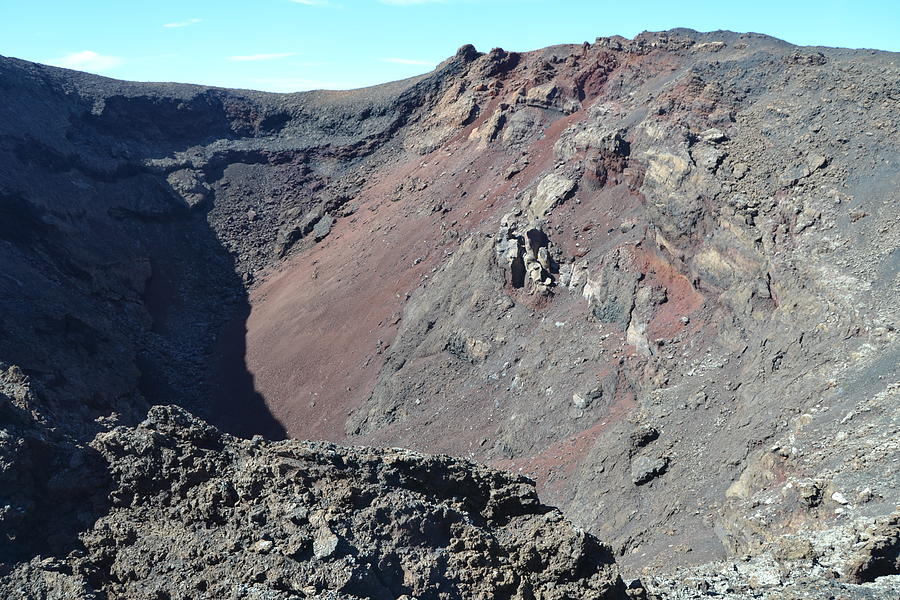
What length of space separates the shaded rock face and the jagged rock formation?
1.23 meters

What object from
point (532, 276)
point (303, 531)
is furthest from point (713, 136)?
point (303, 531)

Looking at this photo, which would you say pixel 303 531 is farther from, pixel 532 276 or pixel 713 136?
pixel 713 136

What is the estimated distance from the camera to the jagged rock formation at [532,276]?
14.6 metres

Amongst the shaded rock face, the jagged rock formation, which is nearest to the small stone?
the jagged rock formation

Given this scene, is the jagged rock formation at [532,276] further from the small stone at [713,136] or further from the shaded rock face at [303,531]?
the shaded rock face at [303,531]

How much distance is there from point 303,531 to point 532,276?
17671 mm

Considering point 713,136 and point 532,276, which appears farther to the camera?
point 532,276

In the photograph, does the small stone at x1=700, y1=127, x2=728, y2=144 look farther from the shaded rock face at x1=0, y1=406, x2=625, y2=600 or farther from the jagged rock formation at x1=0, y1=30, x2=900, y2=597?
the shaded rock face at x1=0, y1=406, x2=625, y2=600

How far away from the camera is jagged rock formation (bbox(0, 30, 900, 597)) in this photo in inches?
575

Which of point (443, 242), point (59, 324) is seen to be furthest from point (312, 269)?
point (59, 324)

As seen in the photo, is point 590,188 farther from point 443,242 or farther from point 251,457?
point 251,457

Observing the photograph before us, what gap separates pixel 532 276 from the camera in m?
24.1

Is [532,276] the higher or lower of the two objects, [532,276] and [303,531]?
the higher

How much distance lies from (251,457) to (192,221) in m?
33.5
